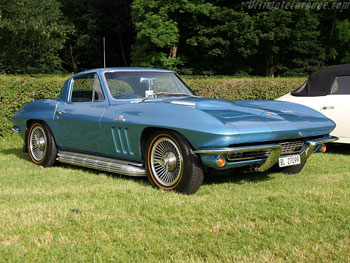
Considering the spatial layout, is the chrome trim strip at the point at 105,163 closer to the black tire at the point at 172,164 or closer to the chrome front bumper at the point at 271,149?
the black tire at the point at 172,164

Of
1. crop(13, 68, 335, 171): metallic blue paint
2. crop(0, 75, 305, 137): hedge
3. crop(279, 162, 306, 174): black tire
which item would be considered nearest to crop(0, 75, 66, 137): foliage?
crop(0, 75, 305, 137): hedge

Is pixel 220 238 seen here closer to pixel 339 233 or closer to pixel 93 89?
pixel 339 233

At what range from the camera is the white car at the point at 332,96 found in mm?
7824

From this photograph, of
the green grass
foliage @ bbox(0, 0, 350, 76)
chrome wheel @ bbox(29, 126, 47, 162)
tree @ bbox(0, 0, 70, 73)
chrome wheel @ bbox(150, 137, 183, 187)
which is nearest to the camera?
the green grass

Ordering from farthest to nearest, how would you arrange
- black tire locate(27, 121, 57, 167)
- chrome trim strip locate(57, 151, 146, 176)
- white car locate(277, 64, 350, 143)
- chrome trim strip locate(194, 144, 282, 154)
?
white car locate(277, 64, 350, 143) < black tire locate(27, 121, 57, 167) < chrome trim strip locate(57, 151, 146, 176) < chrome trim strip locate(194, 144, 282, 154)

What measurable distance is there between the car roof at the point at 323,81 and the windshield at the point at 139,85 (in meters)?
2.95

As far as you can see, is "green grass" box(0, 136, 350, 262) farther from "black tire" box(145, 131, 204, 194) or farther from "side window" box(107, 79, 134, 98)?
"side window" box(107, 79, 134, 98)

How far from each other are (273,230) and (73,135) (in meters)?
3.68

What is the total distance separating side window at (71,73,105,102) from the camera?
20.5 feet

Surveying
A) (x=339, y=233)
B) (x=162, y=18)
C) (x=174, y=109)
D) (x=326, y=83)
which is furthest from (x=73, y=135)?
(x=162, y=18)

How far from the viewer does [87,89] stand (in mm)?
6500

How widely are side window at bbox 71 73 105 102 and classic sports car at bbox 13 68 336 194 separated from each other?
0.05 ft

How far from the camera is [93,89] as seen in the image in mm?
6344

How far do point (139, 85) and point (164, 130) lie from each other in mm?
1356
